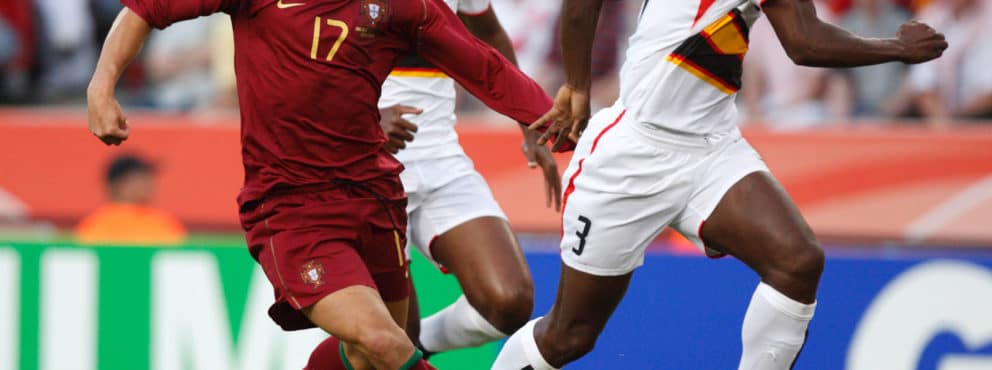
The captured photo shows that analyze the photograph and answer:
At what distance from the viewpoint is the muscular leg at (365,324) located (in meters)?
5.23

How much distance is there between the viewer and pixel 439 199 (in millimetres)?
6816

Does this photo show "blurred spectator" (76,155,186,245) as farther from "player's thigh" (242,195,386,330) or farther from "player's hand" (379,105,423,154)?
"player's thigh" (242,195,386,330)

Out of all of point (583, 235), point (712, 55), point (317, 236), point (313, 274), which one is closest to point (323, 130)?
point (317, 236)

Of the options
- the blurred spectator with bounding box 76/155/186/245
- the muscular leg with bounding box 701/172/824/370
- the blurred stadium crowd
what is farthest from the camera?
the blurred stadium crowd

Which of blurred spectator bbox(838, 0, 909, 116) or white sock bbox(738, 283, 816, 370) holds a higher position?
white sock bbox(738, 283, 816, 370)

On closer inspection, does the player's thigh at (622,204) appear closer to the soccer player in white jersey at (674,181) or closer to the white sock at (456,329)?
the soccer player in white jersey at (674,181)

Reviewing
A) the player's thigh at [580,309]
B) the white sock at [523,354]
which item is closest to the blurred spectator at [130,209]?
the white sock at [523,354]

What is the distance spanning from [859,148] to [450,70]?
18.3ft

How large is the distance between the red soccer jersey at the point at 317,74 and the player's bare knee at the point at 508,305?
1.09 m

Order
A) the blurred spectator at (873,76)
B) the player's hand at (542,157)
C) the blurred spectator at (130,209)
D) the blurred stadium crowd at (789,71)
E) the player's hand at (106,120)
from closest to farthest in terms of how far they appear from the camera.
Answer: the player's hand at (106,120)
the player's hand at (542,157)
the blurred spectator at (130,209)
the blurred stadium crowd at (789,71)
the blurred spectator at (873,76)

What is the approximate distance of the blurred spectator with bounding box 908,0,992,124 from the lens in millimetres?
10867

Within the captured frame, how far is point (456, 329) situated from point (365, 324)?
1.62m

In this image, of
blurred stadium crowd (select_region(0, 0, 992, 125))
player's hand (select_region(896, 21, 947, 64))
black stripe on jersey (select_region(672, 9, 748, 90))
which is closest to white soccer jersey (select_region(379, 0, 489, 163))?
black stripe on jersey (select_region(672, 9, 748, 90))

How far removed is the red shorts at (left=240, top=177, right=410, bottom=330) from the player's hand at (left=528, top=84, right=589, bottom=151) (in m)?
0.62
